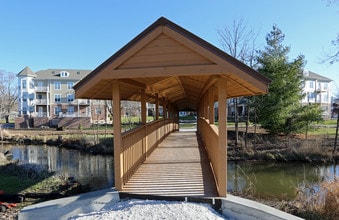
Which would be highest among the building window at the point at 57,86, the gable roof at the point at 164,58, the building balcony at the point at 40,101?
the building window at the point at 57,86

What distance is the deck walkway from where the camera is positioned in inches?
202

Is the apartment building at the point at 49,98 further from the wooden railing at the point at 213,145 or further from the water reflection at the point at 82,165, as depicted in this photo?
the wooden railing at the point at 213,145

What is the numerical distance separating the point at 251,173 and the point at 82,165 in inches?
417

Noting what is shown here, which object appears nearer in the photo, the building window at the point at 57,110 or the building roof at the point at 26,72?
the building roof at the point at 26,72

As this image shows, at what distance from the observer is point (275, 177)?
1232 cm

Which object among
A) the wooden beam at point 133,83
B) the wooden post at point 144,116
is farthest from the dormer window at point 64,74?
the wooden beam at point 133,83

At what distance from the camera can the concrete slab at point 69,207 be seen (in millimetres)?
4648

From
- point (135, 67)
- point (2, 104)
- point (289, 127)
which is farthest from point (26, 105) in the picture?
point (135, 67)

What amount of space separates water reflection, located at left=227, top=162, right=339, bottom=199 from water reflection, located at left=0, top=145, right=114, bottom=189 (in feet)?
20.8

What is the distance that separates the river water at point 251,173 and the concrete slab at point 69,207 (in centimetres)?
610

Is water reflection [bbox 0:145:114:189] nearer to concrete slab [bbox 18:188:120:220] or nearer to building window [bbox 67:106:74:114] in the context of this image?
concrete slab [bbox 18:188:120:220]

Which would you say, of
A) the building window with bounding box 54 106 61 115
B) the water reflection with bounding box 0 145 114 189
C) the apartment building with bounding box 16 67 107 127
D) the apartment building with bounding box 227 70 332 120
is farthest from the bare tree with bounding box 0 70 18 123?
the apartment building with bounding box 227 70 332 120

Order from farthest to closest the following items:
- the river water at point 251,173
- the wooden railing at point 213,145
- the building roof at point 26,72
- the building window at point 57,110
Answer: the building window at point 57,110 → the building roof at point 26,72 → the river water at point 251,173 → the wooden railing at point 213,145

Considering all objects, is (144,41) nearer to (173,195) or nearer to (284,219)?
(173,195)
